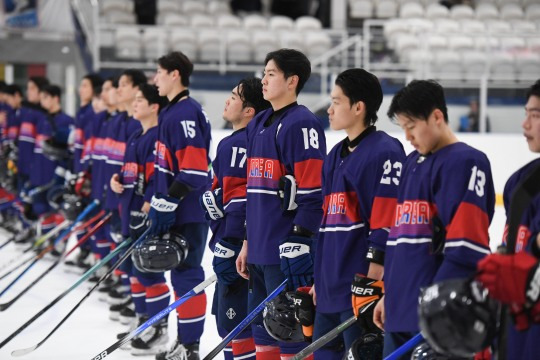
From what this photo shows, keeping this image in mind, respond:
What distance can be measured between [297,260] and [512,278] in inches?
46.9

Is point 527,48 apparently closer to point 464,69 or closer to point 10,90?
point 464,69

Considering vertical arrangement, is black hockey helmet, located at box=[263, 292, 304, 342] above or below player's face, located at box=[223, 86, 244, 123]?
below

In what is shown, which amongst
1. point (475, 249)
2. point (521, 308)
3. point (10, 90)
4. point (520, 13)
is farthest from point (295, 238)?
point (520, 13)

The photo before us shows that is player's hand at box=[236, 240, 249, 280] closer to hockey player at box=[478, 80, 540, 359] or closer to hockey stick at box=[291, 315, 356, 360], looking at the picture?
hockey stick at box=[291, 315, 356, 360]

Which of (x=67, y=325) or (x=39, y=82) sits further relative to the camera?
(x=39, y=82)

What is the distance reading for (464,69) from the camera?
8711mm

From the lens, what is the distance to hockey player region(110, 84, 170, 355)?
4652mm

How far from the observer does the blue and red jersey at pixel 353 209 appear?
2775mm

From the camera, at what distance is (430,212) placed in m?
2.44

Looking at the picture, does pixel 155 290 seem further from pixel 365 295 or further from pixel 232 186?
pixel 365 295

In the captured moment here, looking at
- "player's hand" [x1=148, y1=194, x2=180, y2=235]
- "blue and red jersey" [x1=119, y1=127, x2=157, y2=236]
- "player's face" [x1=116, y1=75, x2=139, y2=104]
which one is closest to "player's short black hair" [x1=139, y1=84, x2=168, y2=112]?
"blue and red jersey" [x1=119, y1=127, x2=157, y2=236]

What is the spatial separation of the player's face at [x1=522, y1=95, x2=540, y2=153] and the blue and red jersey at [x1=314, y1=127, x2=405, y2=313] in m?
0.57

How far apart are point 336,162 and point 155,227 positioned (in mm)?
1494

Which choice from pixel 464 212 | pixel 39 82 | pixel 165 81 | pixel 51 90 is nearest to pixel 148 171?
pixel 165 81
